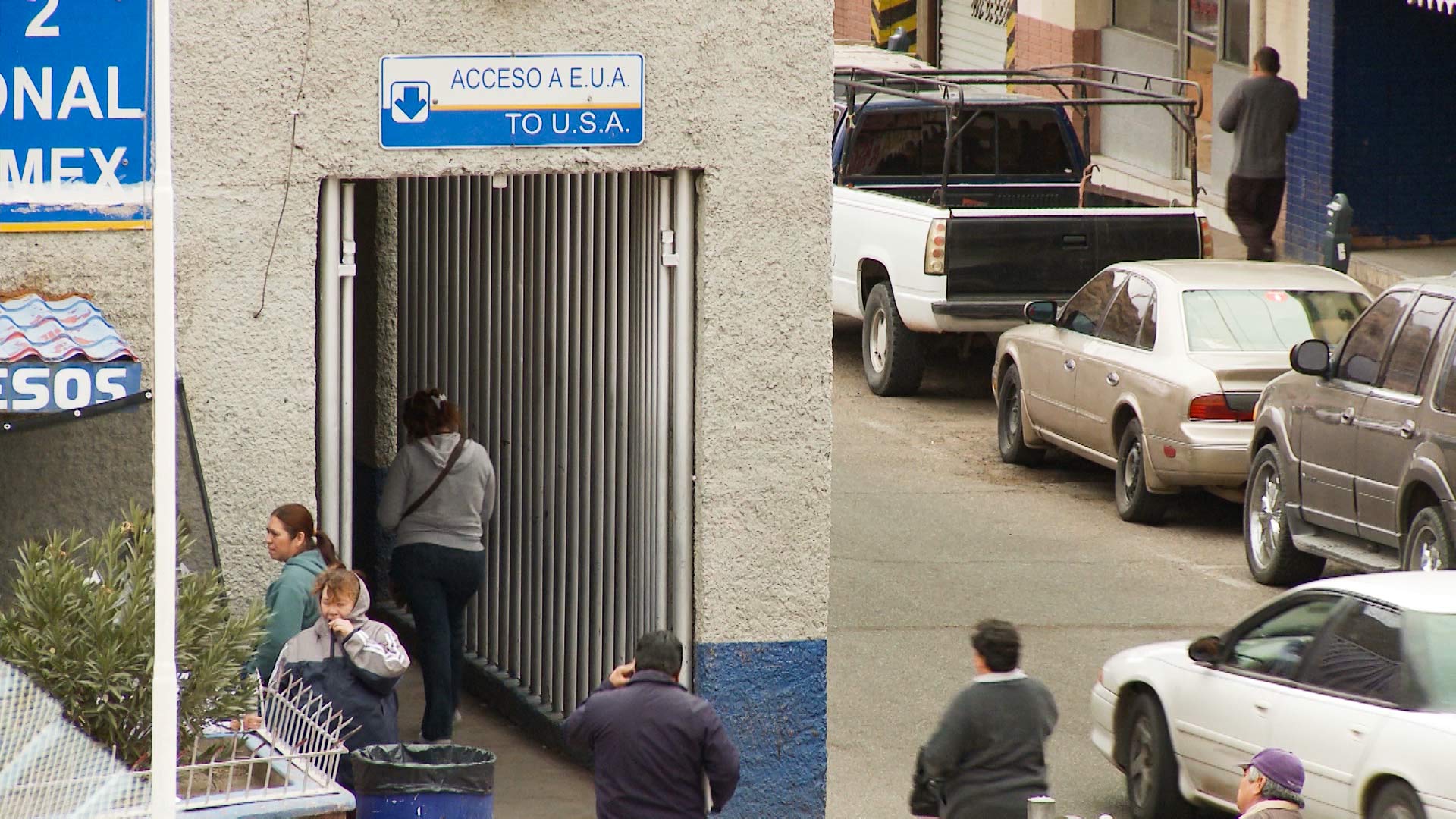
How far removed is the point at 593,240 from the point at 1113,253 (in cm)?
840

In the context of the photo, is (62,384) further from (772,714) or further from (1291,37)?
(1291,37)

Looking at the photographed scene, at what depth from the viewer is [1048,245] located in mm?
16516

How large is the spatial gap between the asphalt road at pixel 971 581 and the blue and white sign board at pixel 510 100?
2.99m

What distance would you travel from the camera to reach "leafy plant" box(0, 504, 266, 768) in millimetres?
6371

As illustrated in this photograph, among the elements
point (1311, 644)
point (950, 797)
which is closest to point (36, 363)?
point (950, 797)

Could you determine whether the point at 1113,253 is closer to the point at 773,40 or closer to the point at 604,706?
the point at 773,40

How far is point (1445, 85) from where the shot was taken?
20.8 meters

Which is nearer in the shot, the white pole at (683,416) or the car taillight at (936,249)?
the white pole at (683,416)

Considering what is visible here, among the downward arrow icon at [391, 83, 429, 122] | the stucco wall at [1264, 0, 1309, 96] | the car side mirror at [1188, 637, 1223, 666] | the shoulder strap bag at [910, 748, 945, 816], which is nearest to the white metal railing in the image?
the shoulder strap bag at [910, 748, 945, 816]

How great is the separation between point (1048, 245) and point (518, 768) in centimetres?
832

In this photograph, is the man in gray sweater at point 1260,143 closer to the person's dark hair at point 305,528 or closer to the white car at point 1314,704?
the white car at point 1314,704

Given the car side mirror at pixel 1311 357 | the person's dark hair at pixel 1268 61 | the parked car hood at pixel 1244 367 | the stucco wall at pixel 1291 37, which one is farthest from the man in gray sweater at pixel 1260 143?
the car side mirror at pixel 1311 357

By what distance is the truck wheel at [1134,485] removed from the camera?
13852 mm

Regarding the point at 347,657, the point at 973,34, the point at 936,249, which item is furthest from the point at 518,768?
the point at 973,34
